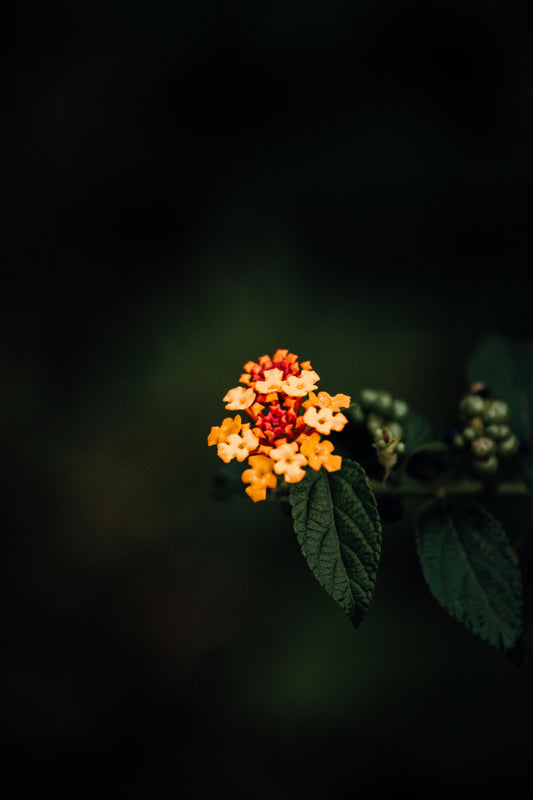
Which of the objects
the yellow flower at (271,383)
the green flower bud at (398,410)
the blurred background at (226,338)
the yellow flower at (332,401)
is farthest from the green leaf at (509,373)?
the blurred background at (226,338)

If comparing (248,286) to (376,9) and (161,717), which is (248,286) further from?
(161,717)

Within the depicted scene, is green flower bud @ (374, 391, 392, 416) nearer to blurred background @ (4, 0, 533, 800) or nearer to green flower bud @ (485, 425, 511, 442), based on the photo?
green flower bud @ (485, 425, 511, 442)

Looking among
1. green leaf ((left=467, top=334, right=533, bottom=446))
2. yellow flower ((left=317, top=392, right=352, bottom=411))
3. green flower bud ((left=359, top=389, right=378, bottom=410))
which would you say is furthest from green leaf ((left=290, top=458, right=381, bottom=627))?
green leaf ((left=467, top=334, right=533, bottom=446))

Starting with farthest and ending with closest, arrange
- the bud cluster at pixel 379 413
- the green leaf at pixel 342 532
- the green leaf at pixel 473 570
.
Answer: the bud cluster at pixel 379 413 < the green leaf at pixel 473 570 < the green leaf at pixel 342 532

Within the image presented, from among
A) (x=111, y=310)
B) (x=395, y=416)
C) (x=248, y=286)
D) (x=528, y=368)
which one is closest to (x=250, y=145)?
(x=248, y=286)

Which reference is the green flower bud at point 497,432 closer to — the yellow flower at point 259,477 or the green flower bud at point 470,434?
the green flower bud at point 470,434

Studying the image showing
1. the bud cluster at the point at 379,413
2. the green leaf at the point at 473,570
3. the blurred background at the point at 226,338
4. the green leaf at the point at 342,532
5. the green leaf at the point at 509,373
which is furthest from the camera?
the blurred background at the point at 226,338

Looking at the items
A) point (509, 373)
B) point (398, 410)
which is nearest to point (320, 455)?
point (398, 410)
